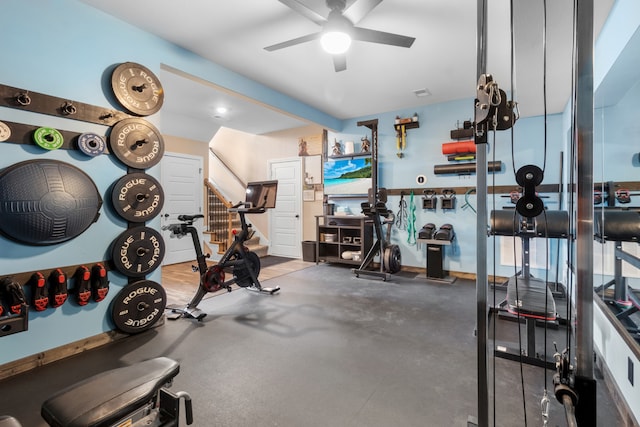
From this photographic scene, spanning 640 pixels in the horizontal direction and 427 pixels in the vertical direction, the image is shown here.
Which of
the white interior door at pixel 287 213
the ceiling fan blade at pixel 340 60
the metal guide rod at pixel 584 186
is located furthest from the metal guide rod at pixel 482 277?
the white interior door at pixel 287 213

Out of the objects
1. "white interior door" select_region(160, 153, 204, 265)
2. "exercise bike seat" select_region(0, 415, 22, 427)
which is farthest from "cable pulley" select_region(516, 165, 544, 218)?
"white interior door" select_region(160, 153, 204, 265)

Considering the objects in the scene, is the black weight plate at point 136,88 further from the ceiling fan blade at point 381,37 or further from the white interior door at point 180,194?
the white interior door at point 180,194

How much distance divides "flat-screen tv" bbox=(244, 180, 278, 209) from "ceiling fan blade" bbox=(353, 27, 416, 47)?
200cm

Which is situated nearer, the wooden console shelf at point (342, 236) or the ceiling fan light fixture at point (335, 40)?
the ceiling fan light fixture at point (335, 40)

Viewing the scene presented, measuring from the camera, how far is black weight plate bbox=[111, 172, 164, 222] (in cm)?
270

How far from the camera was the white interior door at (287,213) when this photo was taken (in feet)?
21.9

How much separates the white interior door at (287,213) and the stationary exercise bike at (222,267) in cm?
248

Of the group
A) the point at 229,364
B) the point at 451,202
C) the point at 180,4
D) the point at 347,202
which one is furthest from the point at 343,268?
the point at 180,4

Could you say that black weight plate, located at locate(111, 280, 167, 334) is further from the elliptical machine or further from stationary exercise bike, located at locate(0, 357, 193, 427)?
the elliptical machine

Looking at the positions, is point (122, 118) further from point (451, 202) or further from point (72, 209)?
point (451, 202)

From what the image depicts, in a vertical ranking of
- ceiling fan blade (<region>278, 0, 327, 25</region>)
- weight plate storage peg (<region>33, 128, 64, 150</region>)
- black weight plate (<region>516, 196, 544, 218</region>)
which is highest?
ceiling fan blade (<region>278, 0, 327, 25</region>)

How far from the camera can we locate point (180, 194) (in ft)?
20.4

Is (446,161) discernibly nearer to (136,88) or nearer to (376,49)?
(376,49)

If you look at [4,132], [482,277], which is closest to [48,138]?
[4,132]
